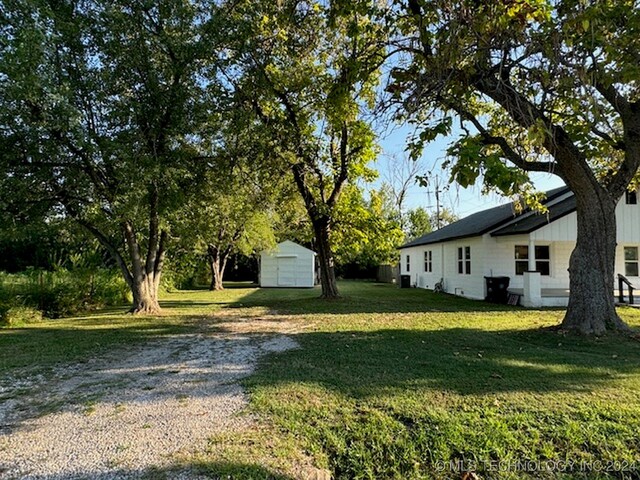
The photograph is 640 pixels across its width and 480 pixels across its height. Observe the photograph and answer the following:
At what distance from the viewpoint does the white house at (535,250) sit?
1360 centimetres

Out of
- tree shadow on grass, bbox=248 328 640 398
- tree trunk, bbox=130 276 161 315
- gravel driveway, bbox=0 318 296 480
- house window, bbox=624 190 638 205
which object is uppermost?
house window, bbox=624 190 638 205

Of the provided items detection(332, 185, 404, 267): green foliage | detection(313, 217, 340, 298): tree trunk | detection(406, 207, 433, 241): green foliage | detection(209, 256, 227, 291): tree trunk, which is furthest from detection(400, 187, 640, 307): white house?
detection(406, 207, 433, 241): green foliage

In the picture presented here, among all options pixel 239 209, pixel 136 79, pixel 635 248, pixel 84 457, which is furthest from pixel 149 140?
pixel 635 248

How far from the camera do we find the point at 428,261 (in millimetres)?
24000

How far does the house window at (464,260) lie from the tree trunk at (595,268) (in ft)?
32.5

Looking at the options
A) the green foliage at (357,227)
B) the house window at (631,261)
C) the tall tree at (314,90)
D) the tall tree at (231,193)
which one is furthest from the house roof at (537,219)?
the tall tree at (231,193)

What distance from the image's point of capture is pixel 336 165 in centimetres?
1548

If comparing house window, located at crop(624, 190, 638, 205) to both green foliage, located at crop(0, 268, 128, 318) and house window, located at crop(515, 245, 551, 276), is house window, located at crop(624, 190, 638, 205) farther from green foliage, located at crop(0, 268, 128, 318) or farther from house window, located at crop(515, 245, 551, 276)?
green foliage, located at crop(0, 268, 128, 318)

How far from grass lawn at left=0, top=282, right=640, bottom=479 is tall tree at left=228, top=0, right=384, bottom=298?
5232mm

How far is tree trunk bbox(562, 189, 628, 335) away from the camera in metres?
7.80

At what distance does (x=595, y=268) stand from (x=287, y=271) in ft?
70.4

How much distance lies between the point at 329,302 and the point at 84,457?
11.8 m

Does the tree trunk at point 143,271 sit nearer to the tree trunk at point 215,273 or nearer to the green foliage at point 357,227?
the green foliage at point 357,227

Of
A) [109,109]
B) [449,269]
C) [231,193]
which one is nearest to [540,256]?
[449,269]
